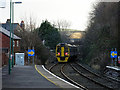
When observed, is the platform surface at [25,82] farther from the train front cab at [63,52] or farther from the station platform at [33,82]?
the train front cab at [63,52]

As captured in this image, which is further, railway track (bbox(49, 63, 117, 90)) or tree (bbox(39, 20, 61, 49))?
tree (bbox(39, 20, 61, 49))

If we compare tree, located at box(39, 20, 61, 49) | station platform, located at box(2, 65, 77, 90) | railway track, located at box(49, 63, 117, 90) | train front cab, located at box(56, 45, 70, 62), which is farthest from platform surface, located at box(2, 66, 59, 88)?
tree, located at box(39, 20, 61, 49)

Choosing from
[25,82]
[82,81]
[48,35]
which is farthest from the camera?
[48,35]

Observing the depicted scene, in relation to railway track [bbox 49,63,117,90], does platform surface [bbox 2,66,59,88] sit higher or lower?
higher

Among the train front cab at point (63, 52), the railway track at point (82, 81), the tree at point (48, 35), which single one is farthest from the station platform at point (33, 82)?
the tree at point (48, 35)

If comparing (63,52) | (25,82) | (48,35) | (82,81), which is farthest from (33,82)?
(48,35)

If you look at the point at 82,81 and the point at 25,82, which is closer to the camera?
the point at 25,82

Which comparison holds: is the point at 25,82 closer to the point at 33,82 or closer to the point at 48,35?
the point at 33,82

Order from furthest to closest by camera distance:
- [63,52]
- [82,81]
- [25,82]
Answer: [63,52]
[82,81]
[25,82]

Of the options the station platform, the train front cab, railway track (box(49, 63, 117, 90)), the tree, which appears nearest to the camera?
the station platform

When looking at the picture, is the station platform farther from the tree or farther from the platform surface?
the tree

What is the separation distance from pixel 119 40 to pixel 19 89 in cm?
1065

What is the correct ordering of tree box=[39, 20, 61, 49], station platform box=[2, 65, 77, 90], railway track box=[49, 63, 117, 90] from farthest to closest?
tree box=[39, 20, 61, 49], railway track box=[49, 63, 117, 90], station platform box=[2, 65, 77, 90]

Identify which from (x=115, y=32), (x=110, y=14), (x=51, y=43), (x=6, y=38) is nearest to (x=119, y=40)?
(x=115, y=32)
